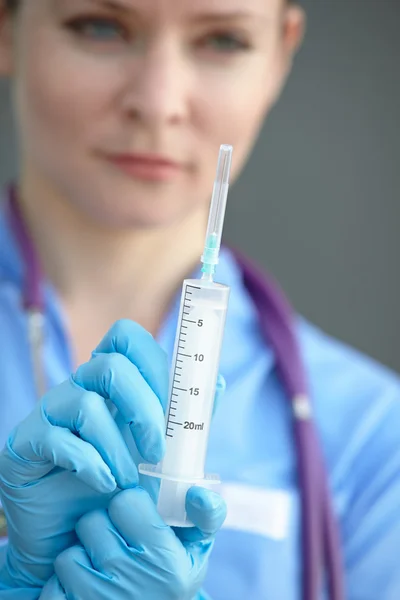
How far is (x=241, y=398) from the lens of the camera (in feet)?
3.40

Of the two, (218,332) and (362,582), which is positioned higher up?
(218,332)

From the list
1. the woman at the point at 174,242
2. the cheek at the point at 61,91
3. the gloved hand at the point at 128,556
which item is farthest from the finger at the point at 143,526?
the cheek at the point at 61,91

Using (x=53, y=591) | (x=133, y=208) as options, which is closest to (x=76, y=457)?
(x=53, y=591)

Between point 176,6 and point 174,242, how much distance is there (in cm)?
31

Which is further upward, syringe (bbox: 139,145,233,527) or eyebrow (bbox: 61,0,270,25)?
eyebrow (bbox: 61,0,270,25)

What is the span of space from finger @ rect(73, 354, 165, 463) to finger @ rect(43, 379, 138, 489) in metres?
0.01

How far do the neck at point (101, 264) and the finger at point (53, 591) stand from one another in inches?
17.6

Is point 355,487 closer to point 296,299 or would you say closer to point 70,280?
point 70,280

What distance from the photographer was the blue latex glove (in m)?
0.62

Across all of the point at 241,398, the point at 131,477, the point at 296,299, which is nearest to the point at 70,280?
the point at 241,398

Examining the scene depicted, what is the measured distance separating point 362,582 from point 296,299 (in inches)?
28.2

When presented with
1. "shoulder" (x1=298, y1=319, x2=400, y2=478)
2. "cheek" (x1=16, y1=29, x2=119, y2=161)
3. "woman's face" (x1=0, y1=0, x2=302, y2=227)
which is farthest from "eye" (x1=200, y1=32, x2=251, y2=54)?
"shoulder" (x1=298, y1=319, x2=400, y2=478)

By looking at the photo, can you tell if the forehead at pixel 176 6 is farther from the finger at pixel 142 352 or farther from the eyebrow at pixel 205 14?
the finger at pixel 142 352

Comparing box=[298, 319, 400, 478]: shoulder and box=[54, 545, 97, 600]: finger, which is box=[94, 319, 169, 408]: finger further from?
box=[298, 319, 400, 478]: shoulder
